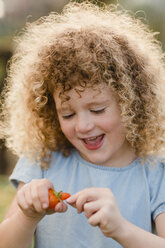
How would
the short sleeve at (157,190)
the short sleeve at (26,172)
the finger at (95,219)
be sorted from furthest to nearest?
the short sleeve at (26,172) → the short sleeve at (157,190) → the finger at (95,219)

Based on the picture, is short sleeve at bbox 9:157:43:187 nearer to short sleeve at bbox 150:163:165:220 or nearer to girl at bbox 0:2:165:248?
girl at bbox 0:2:165:248

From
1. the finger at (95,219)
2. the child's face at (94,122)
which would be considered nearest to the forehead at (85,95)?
the child's face at (94,122)

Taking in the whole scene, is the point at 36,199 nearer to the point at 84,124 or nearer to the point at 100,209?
the point at 100,209

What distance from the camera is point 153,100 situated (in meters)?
1.88

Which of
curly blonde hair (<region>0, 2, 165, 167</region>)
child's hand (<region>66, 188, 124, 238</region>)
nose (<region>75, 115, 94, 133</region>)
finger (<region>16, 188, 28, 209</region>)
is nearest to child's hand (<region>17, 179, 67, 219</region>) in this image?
finger (<region>16, 188, 28, 209</region>)

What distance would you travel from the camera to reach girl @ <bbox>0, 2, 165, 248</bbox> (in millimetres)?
1670

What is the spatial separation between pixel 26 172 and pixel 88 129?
45cm

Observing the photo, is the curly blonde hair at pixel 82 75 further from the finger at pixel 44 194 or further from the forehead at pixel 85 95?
the finger at pixel 44 194

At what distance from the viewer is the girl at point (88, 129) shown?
1.67 meters

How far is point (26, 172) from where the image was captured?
1920 mm

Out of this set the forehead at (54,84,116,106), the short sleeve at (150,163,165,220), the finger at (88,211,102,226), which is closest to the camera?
the finger at (88,211,102,226)

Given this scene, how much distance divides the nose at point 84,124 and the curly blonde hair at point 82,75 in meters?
0.13

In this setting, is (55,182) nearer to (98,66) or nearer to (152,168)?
(152,168)

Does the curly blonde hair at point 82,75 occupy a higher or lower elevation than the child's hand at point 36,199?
higher
